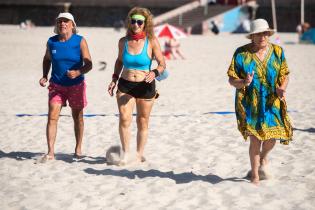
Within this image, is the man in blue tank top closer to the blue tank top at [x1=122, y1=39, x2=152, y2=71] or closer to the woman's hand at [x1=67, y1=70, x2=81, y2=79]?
the woman's hand at [x1=67, y1=70, x2=81, y2=79]

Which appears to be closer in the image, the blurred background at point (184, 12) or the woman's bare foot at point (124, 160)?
the woman's bare foot at point (124, 160)

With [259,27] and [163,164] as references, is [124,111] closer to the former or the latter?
[163,164]

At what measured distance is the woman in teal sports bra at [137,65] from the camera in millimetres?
6168

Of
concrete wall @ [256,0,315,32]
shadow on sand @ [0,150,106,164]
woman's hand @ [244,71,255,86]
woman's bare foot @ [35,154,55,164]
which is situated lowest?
shadow on sand @ [0,150,106,164]

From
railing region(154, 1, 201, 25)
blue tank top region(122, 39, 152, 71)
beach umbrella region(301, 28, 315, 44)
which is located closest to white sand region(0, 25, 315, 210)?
blue tank top region(122, 39, 152, 71)

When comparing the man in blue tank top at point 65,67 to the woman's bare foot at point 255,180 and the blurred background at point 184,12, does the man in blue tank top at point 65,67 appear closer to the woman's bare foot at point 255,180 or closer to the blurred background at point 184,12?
the woman's bare foot at point 255,180

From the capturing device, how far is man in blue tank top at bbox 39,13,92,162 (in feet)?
21.3

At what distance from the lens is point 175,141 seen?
7.87m

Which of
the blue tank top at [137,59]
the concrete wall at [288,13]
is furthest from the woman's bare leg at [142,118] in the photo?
the concrete wall at [288,13]

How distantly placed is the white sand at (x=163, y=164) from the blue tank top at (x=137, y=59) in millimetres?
1045

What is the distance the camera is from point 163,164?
6.66m

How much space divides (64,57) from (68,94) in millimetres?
412

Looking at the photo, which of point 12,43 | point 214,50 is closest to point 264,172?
point 214,50

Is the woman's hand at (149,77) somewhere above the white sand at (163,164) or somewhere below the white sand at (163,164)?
above
